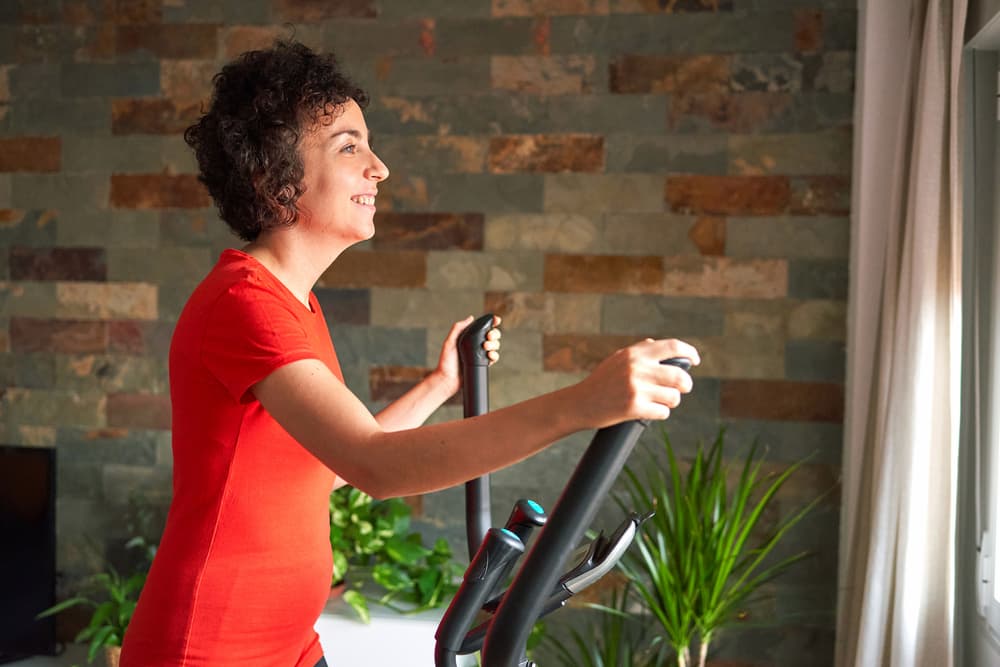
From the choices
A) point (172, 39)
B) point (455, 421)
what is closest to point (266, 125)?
point (455, 421)

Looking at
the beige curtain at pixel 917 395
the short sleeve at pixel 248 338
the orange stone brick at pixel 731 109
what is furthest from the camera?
the orange stone brick at pixel 731 109

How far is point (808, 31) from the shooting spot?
2.90 meters

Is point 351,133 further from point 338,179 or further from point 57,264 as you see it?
point 57,264

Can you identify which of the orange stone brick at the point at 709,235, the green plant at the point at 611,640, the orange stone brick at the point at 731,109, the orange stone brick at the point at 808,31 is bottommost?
the green plant at the point at 611,640

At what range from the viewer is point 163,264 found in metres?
3.28

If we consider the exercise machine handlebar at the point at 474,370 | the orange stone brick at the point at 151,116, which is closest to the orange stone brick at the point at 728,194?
the exercise machine handlebar at the point at 474,370

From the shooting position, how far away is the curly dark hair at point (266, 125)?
147 centimetres

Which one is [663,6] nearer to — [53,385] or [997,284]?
[997,284]

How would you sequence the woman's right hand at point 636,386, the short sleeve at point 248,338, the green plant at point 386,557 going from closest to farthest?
1. the woman's right hand at point 636,386
2. the short sleeve at point 248,338
3. the green plant at point 386,557

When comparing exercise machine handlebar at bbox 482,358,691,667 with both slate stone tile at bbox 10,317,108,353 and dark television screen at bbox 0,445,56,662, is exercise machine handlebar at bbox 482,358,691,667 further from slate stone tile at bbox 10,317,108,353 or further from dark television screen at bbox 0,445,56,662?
slate stone tile at bbox 10,317,108,353

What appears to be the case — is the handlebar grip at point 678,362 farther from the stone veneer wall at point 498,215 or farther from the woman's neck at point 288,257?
the stone veneer wall at point 498,215

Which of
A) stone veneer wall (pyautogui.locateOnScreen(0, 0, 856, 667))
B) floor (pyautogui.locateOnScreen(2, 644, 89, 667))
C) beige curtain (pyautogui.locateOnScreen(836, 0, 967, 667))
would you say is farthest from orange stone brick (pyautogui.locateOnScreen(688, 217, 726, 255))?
floor (pyautogui.locateOnScreen(2, 644, 89, 667))

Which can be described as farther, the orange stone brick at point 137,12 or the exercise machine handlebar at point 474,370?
the orange stone brick at point 137,12

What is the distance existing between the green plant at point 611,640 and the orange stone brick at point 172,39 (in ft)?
7.16
